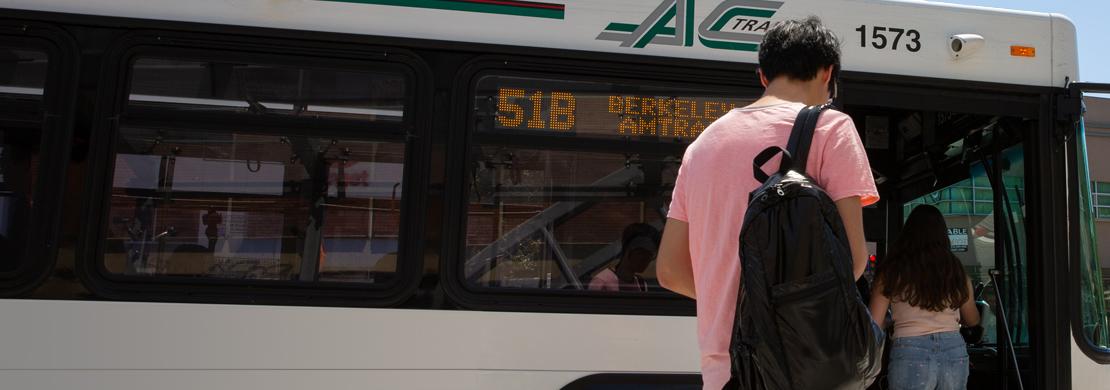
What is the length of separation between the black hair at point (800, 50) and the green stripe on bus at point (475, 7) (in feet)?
5.20

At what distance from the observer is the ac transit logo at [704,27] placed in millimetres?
3734

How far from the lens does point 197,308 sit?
11.0 ft

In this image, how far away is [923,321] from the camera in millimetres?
3984

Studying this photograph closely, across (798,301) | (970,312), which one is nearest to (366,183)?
(798,301)

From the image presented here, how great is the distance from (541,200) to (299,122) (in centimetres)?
97

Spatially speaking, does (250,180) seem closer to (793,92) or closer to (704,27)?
(704,27)

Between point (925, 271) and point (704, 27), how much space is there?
144cm

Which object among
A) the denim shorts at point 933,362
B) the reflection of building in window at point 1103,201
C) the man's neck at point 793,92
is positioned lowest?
the denim shorts at point 933,362

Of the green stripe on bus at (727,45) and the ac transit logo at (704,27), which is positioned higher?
the ac transit logo at (704,27)

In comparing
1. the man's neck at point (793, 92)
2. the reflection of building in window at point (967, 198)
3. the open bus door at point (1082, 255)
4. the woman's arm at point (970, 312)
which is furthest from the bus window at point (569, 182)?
the reflection of building in window at point (967, 198)

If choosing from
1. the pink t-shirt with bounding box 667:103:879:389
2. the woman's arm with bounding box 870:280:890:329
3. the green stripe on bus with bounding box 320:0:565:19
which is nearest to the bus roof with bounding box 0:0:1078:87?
the green stripe on bus with bounding box 320:0:565:19

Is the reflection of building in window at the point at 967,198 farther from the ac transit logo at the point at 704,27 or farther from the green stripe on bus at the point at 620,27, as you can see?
the green stripe on bus at the point at 620,27

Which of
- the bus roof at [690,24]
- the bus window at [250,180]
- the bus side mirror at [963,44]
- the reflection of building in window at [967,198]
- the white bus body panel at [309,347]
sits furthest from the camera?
the reflection of building in window at [967,198]

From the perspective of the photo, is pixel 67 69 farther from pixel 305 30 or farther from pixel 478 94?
pixel 478 94
